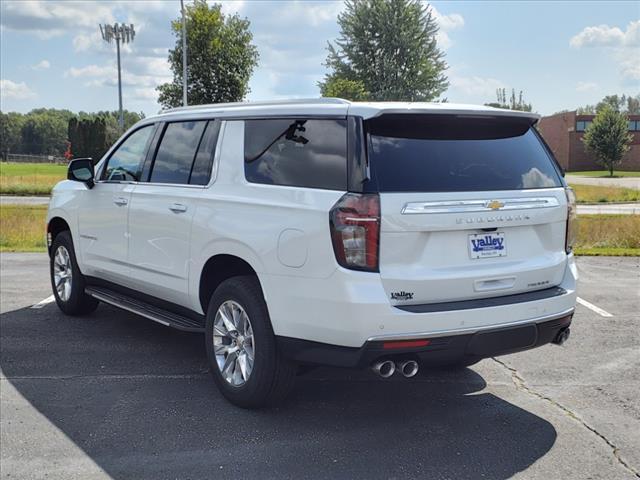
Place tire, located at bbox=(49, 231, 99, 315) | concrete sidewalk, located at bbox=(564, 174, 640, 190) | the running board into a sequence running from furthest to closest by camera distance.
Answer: concrete sidewalk, located at bbox=(564, 174, 640, 190) → tire, located at bbox=(49, 231, 99, 315) → the running board

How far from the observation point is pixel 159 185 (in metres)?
5.42

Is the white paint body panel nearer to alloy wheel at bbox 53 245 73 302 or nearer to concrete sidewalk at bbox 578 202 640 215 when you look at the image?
alloy wheel at bbox 53 245 73 302

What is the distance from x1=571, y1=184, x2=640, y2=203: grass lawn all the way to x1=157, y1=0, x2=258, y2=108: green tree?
22.4m

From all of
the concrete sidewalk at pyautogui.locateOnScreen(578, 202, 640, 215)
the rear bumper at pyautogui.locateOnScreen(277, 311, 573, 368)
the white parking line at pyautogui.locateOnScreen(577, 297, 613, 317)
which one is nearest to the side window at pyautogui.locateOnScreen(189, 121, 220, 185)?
the rear bumper at pyautogui.locateOnScreen(277, 311, 573, 368)

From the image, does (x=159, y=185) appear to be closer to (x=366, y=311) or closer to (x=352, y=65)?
Result: (x=366, y=311)

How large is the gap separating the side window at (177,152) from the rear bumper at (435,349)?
5.77 ft

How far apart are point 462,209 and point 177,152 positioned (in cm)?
246

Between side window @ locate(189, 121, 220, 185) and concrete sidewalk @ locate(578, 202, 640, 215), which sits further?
concrete sidewalk @ locate(578, 202, 640, 215)

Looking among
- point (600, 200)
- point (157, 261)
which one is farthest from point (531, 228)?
point (600, 200)

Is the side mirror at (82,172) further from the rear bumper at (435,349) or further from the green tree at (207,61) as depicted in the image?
the green tree at (207,61)

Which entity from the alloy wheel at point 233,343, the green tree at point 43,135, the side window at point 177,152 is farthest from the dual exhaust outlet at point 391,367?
the green tree at point 43,135

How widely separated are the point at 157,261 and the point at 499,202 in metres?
2.67

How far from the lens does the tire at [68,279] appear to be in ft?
22.5

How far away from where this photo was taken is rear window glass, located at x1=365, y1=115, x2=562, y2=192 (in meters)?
3.86
